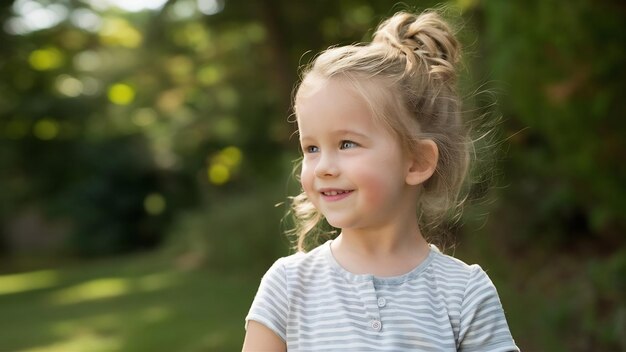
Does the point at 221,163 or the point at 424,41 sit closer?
the point at 424,41

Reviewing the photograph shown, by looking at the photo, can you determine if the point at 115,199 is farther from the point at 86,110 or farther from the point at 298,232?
the point at 298,232

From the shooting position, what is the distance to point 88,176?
25.5 meters

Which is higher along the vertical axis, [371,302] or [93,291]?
[371,302]

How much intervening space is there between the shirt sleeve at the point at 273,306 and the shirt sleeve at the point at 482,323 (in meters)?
0.45

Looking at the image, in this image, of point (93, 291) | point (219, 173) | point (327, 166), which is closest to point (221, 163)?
point (219, 173)

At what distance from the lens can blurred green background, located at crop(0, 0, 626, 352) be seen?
6066mm

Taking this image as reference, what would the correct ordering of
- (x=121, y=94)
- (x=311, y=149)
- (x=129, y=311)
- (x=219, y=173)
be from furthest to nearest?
(x=121, y=94), (x=219, y=173), (x=129, y=311), (x=311, y=149)

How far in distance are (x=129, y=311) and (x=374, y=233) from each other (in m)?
9.46

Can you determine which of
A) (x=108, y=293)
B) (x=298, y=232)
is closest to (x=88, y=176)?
(x=108, y=293)

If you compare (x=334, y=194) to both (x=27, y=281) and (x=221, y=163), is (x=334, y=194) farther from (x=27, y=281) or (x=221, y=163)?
(x=221, y=163)

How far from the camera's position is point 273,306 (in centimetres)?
235

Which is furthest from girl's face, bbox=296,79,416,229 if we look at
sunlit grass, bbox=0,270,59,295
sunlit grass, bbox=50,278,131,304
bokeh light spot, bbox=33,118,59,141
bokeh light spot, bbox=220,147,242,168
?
bokeh light spot, bbox=33,118,59,141

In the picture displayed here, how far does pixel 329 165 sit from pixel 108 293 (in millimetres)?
12157

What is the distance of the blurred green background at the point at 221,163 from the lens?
607 centimetres
